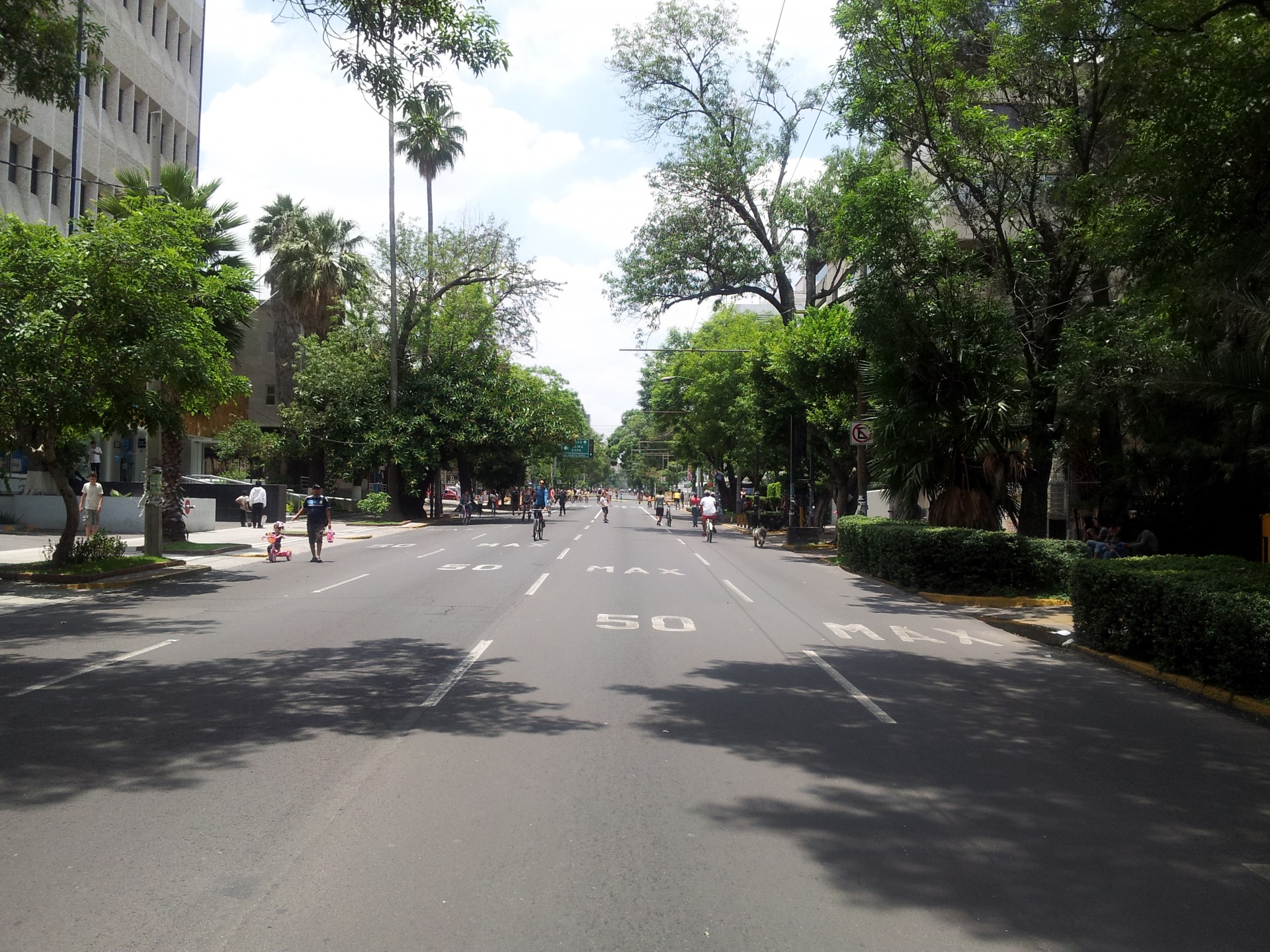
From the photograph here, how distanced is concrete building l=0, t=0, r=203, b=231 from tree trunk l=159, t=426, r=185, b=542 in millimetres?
7305

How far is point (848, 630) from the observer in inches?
550

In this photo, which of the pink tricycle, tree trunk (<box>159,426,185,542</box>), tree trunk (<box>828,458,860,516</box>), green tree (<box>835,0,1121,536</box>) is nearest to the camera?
green tree (<box>835,0,1121,536</box>)

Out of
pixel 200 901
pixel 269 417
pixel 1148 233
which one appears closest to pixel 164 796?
pixel 200 901

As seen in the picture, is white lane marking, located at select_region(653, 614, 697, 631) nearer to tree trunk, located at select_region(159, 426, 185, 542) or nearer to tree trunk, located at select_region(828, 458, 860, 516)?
A: tree trunk, located at select_region(159, 426, 185, 542)

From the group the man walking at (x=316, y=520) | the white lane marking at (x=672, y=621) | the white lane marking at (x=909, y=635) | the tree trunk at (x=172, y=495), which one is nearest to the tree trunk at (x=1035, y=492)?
the white lane marking at (x=909, y=635)

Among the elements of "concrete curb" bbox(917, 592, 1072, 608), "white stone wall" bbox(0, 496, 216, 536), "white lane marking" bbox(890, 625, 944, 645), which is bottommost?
"white lane marking" bbox(890, 625, 944, 645)

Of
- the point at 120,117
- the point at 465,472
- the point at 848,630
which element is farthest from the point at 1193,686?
the point at 465,472

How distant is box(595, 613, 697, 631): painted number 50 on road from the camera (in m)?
13.6

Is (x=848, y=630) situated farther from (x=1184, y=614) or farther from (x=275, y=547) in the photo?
(x=275, y=547)

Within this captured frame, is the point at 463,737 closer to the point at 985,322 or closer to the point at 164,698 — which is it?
the point at 164,698

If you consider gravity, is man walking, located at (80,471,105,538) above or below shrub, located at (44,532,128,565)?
above

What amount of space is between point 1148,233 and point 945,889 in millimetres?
9663

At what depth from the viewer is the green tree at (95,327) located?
1647 cm

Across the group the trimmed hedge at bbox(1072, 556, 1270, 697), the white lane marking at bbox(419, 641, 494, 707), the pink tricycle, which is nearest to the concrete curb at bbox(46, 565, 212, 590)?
the pink tricycle
